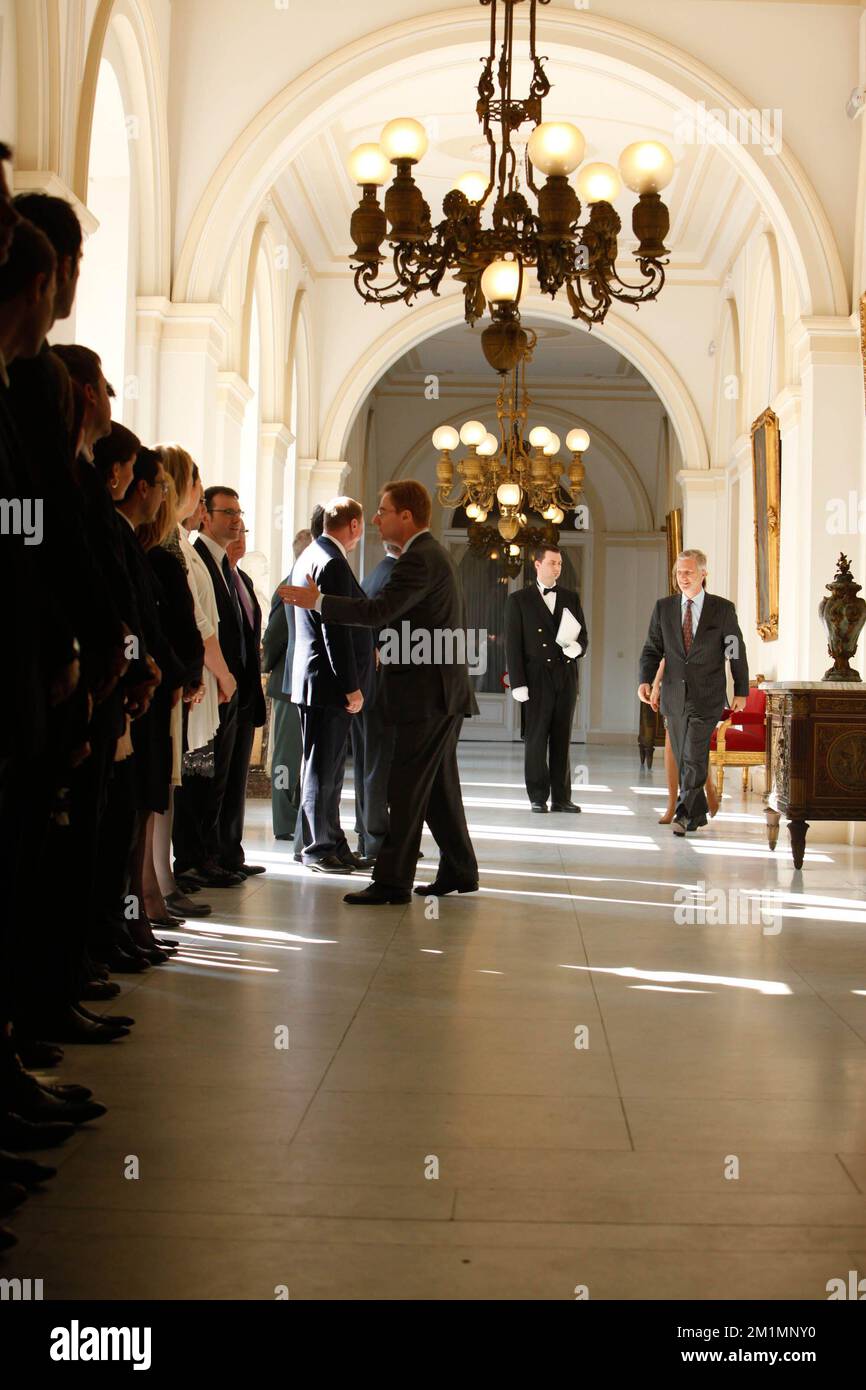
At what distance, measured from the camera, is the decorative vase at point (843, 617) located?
7.65 metres

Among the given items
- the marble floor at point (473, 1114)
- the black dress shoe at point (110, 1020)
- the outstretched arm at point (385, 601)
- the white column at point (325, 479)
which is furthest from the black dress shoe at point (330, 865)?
the white column at point (325, 479)

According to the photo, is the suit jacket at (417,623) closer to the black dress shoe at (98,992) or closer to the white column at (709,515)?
the black dress shoe at (98,992)

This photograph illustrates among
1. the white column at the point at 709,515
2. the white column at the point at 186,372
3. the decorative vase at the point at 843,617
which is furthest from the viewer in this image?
the white column at the point at 709,515

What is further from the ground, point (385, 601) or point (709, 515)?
point (709, 515)

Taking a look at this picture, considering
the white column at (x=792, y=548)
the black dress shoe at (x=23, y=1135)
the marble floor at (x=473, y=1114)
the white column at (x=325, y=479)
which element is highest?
the white column at (x=325, y=479)

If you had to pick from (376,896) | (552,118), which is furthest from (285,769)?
(552,118)

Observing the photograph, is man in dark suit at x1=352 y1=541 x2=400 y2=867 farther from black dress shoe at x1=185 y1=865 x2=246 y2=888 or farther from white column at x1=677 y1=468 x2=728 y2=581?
white column at x1=677 y1=468 x2=728 y2=581

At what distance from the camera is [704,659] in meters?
8.62

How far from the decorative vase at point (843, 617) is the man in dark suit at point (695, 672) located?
883mm

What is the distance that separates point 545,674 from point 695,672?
1818 millimetres

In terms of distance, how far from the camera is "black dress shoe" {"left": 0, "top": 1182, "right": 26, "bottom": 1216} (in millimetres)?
2234

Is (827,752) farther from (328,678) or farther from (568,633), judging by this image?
(568,633)

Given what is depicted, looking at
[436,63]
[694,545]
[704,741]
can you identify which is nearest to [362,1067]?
[704,741]

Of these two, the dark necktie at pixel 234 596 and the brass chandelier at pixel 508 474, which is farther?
the brass chandelier at pixel 508 474
